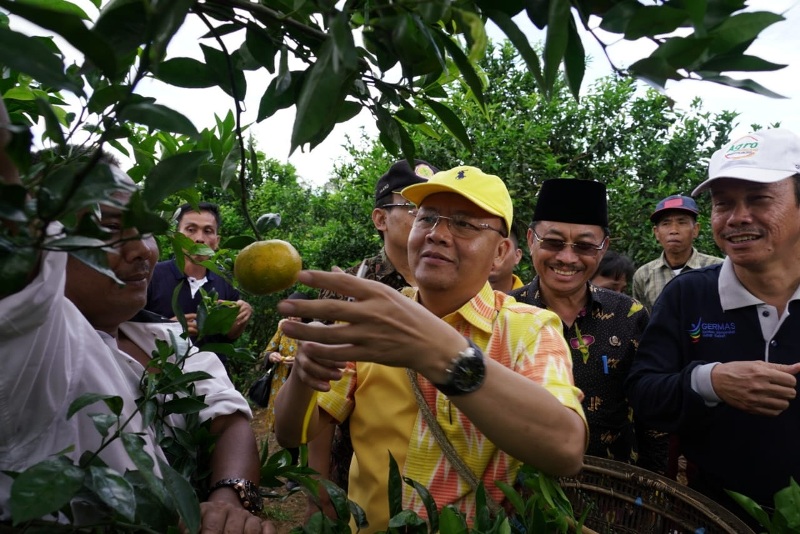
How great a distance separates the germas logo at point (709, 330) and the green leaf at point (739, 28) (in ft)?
5.66

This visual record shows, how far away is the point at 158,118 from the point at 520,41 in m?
0.46

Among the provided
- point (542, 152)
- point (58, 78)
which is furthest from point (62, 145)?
point (542, 152)

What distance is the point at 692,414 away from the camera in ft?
6.82

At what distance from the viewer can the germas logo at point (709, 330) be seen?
2250 mm

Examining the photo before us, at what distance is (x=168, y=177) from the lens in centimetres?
81

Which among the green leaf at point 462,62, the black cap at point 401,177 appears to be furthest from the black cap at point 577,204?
the green leaf at point 462,62

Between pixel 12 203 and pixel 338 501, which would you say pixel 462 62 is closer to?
pixel 12 203

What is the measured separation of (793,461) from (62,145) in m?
2.22

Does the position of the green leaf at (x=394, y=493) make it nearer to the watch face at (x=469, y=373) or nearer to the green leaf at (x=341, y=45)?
the watch face at (x=469, y=373)

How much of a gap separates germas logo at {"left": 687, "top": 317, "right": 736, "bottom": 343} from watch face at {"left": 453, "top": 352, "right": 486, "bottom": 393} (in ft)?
4.33

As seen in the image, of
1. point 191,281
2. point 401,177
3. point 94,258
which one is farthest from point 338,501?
point 191,281

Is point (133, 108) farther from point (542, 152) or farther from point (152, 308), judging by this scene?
point (542, 152)

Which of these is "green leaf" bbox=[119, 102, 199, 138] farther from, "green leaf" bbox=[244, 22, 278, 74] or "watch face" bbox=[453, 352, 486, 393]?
"watch face" bbox=[453, 352, 486, 393]

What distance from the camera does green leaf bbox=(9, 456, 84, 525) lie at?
83 cm
